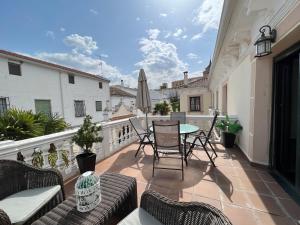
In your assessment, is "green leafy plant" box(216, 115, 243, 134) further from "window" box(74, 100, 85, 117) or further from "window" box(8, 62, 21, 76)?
"window" box(74, 100, 85, 117)

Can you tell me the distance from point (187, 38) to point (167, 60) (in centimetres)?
952

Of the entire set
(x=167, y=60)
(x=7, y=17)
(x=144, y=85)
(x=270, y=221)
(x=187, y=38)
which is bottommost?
(x=270, y=221)

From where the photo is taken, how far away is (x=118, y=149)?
14.1 feet

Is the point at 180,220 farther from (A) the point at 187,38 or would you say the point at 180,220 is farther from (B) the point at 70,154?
(A) the point at 187,38

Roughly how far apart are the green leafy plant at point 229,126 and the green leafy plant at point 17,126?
4218mm

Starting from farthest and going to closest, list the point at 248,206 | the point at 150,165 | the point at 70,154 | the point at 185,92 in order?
1. the point at 185,92
2. the point at 150,165
3. the point at 70,154
4. the point at 248,206

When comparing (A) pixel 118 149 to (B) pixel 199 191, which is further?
(A) pixel 118 149

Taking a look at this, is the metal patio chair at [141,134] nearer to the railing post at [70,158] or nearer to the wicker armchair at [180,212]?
the railing post at [70,158]

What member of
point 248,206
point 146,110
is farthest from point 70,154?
point 248,206

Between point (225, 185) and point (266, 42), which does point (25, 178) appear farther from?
point (266, 42)

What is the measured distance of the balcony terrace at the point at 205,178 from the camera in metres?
1.88

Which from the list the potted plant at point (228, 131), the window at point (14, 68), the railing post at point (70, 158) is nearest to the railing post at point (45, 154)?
the railing post at point (70, 158)

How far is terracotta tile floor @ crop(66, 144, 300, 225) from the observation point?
1849 millimetres

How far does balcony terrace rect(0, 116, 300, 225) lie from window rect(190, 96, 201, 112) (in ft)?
28.2
